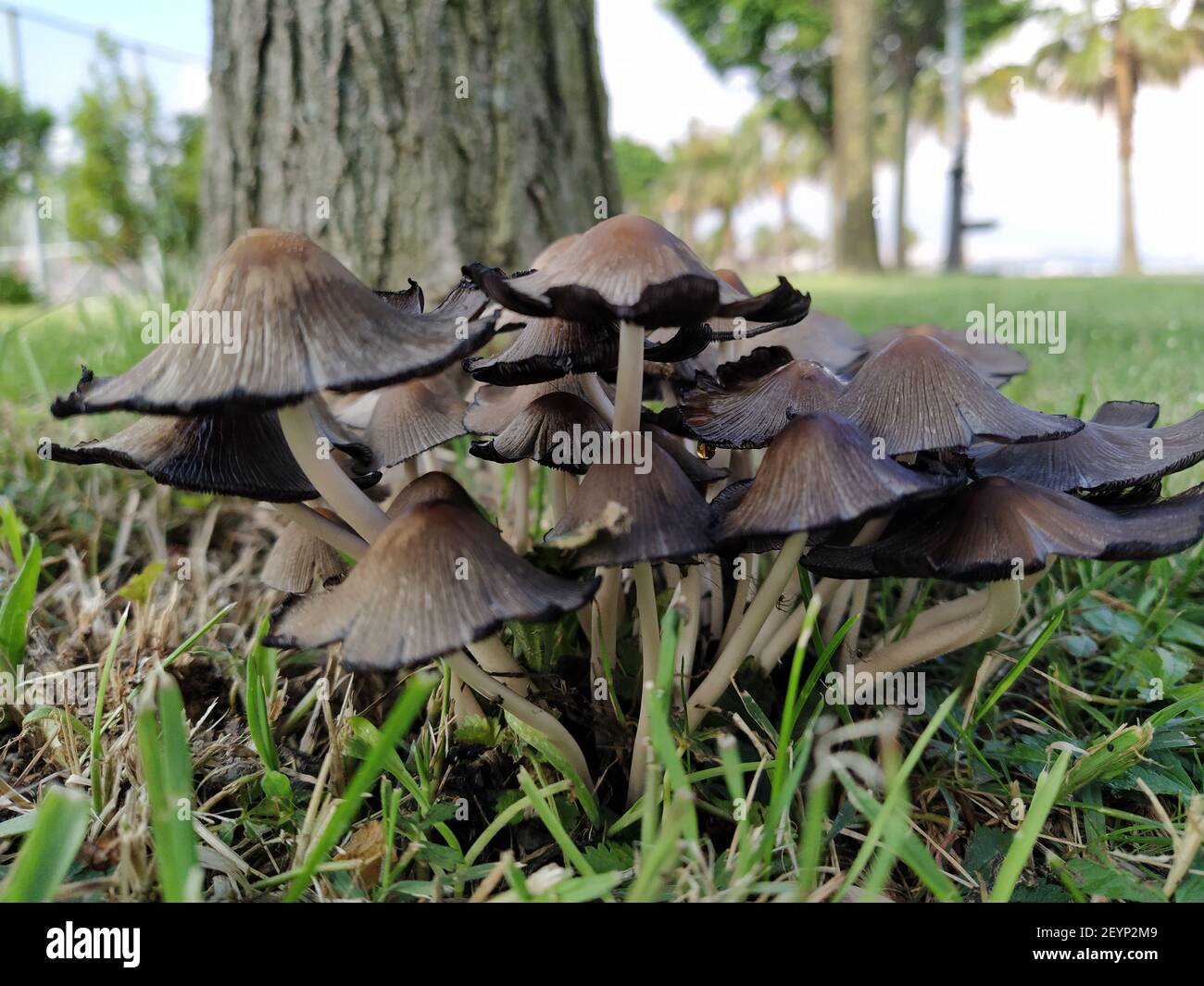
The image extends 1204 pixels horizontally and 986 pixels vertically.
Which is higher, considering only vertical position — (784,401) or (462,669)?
(784,401)

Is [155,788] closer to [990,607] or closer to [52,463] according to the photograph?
[990,607]

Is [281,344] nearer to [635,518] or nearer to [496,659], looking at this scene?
[635,518]

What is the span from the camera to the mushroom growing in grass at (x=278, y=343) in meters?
0.96

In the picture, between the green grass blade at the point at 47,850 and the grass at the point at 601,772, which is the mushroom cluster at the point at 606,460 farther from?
the green grass blade at the point at 47,850

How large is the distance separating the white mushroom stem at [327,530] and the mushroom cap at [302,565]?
6.6 inches

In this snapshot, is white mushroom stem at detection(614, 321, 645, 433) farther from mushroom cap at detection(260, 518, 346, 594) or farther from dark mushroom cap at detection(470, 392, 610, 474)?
mushroom cap at detection(260, 518, 346, 594)

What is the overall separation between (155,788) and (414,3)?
2.55 meters

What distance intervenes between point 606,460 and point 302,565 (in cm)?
69

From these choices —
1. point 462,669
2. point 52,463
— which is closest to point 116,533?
point 52,463

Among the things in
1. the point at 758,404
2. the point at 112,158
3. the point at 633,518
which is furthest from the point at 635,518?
the point at 112,158

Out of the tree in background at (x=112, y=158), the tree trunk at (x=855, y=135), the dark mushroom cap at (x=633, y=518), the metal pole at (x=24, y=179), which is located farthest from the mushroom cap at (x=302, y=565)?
the metal pole at (x=24, y=179)

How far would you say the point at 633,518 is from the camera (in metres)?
1.09

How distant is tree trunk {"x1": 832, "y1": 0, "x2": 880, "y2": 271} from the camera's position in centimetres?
1448

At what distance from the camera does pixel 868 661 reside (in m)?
1.42
